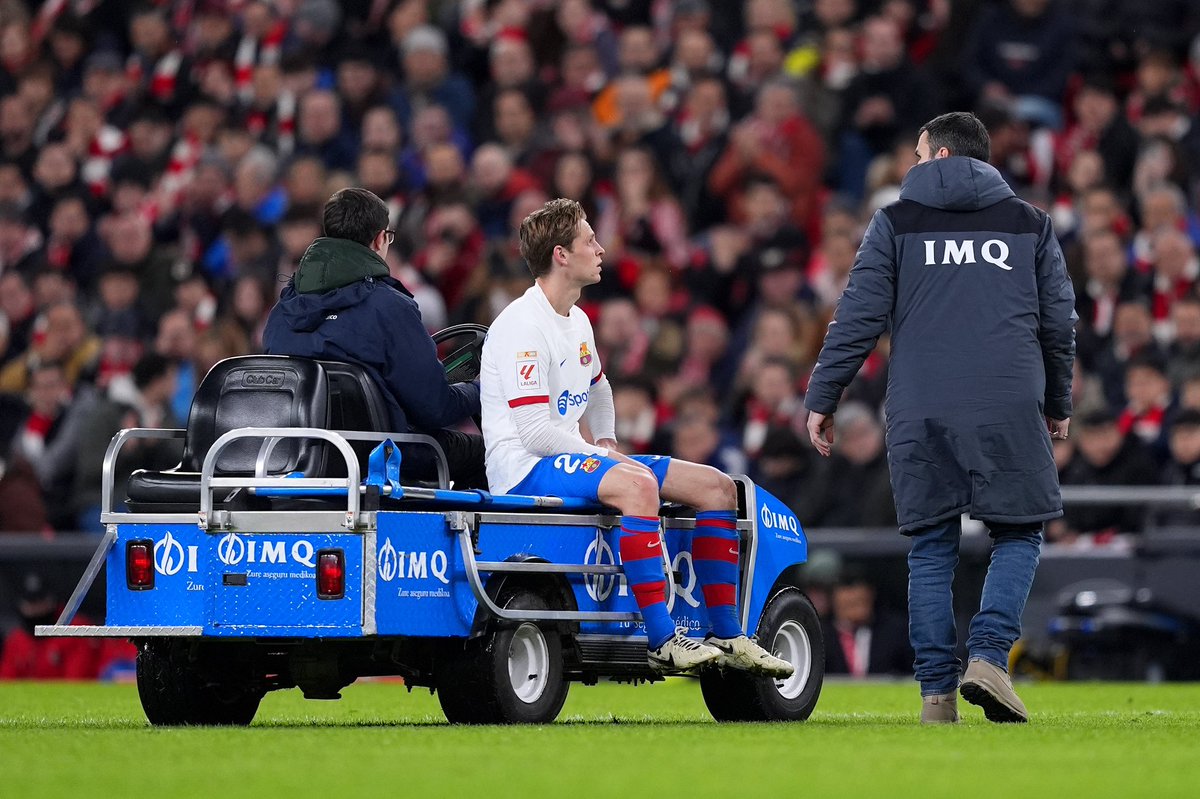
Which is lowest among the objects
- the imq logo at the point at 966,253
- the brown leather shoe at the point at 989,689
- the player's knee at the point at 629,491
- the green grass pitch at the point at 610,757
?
the green grass pitch at the point at 610,757

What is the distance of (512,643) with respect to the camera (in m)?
8.61

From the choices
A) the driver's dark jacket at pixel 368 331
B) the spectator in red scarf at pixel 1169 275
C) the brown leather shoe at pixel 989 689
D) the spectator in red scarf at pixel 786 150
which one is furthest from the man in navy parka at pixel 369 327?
the spectator in red scarf at pixel 786 150

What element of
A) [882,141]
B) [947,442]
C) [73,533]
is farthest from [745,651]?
[882,141]

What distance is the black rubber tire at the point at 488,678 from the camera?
27.7ft

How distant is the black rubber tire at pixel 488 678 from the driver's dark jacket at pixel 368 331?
84 cm

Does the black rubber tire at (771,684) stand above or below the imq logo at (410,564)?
below

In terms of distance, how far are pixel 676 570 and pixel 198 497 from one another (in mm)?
1962

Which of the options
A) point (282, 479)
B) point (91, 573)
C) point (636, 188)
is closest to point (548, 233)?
point (282, 479)

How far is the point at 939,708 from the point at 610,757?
2.21 meters

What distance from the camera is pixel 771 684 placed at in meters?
9.39

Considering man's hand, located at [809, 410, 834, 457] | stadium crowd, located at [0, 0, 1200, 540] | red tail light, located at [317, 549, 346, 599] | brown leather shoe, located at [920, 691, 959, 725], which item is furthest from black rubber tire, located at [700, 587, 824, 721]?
stadium crowd, located at [0, 0, 1200, 540]

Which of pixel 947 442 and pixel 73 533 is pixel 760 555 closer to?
pixel 947 442

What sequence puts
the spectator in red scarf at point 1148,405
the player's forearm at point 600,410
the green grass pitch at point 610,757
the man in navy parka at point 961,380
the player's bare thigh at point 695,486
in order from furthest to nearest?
the spectator in red scarf at point 1148,405, the player's forearm at point 600,410, the player's bare thigh at point 695,486, the man in navy parka at point 961,380, the green grass pitch at point 610,757

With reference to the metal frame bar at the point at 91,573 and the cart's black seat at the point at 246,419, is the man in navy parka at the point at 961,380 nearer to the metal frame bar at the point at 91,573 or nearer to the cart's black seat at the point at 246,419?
the cart's black seat at the point at 246,419
